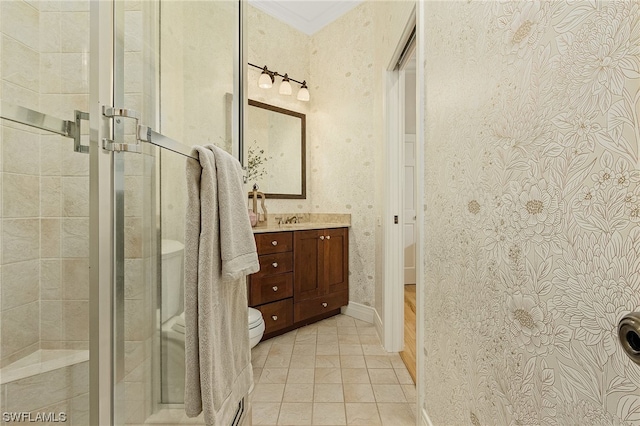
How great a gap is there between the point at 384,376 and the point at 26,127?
6.83ft

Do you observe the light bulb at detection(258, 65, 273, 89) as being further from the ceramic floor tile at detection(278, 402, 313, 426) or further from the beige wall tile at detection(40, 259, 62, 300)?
the ceramic floor tile at detection(278, 402, 313, 426)

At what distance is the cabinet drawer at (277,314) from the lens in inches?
93.3

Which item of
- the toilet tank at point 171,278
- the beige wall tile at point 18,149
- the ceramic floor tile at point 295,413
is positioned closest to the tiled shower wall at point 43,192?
the beige wall tile at point 18,149

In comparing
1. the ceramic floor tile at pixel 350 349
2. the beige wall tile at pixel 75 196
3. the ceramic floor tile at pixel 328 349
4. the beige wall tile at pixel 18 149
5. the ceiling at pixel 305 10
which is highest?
the ceiling at pixel 305 10

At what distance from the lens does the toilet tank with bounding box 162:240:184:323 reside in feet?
3.41

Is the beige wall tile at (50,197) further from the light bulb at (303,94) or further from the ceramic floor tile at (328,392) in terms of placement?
the light bulb at (303,94)

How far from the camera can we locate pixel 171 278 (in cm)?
106

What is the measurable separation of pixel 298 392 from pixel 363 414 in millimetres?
401

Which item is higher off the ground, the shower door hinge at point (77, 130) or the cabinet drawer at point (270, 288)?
the shower door hinge at point (77, 130)

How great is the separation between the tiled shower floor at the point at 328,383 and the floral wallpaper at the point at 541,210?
0.61 metres

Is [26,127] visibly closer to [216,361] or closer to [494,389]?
[216,361]

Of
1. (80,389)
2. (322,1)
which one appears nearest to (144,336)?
(80,389)

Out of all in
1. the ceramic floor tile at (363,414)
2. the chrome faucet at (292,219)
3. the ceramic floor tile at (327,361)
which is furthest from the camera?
the chrome faucet at (292,219)

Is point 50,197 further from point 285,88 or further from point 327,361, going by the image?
point 285,88
